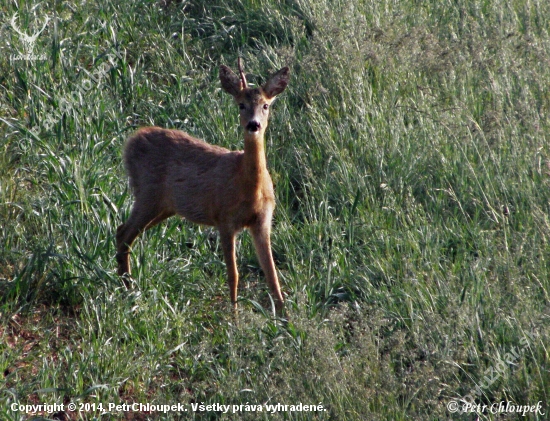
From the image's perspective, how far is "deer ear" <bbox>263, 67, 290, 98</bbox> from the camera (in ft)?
18.6

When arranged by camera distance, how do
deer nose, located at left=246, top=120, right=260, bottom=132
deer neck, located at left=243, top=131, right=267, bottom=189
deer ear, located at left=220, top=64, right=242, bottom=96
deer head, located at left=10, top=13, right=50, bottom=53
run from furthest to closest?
deer head, located at left=10, top=13, right=50, bottom=53 → deer ear, located at left=220, top=64, right=242, bottom=96 → deer neck, located at left=243, top=131, right=267, bottom=189 → deer nose, located at left=246, top=120, right=260, bottom=132

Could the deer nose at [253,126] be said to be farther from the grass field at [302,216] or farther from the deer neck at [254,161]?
the grass field at [302,216]

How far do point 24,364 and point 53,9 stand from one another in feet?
14.7

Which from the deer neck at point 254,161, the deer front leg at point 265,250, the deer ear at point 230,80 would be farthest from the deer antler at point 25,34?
the deer front leg at point 265,250

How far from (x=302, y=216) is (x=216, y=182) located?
0.89 meters

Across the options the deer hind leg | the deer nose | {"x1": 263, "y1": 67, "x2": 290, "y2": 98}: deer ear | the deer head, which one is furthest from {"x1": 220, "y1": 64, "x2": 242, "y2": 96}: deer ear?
the deer head

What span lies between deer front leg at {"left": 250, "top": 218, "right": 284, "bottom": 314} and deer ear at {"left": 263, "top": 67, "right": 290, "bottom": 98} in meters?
0.85

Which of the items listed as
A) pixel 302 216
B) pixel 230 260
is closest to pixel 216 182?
pixel 230 260

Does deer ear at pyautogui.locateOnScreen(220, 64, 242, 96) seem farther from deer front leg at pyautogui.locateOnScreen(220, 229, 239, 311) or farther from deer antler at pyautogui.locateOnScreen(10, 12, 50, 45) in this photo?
deer antler at pyautogui.locateOnScreen(10, 12, 50, 45)

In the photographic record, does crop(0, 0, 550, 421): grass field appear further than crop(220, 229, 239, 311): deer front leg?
No

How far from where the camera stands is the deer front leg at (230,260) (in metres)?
5.59

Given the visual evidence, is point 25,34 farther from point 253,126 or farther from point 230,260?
point 230,260

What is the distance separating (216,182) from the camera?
5.81 meters

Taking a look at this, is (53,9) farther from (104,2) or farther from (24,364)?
(24,364)
